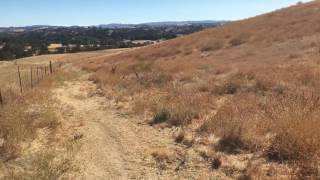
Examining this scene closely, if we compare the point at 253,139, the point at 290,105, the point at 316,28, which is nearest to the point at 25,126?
the point at 253,139

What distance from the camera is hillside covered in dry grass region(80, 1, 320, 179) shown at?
8.34 m

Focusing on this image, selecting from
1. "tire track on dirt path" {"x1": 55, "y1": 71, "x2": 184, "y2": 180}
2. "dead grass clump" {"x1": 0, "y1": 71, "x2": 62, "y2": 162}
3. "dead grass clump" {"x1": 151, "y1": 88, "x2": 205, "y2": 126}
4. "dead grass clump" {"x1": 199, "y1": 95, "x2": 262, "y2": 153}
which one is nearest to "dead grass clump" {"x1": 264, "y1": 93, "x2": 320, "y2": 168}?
"dead grass clump" {"x1": 199, "y1": 95, "x2": 262, "y2": 153}

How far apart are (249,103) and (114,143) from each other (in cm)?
415

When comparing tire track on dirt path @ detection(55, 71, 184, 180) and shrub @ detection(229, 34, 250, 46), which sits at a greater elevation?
shrub @ detection(229, 34, 250, 46)

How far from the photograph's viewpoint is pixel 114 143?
35.2 feet

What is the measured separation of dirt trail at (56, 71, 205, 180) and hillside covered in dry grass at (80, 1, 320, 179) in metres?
0.60

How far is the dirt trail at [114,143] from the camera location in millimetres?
8664

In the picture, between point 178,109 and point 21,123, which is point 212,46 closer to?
point 178,109

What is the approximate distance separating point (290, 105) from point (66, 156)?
17.4 ft

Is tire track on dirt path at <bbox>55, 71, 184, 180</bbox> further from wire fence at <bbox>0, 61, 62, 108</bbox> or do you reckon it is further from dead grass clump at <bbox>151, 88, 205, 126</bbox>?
wire fence at <bbox>0, 61, 62, 108</bbox>

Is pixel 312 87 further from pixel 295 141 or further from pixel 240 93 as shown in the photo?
pixel 295 141

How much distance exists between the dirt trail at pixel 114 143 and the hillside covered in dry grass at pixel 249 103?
0.60m

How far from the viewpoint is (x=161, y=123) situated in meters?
12.5

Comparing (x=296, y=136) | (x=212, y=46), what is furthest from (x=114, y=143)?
(x=212, y=46)
